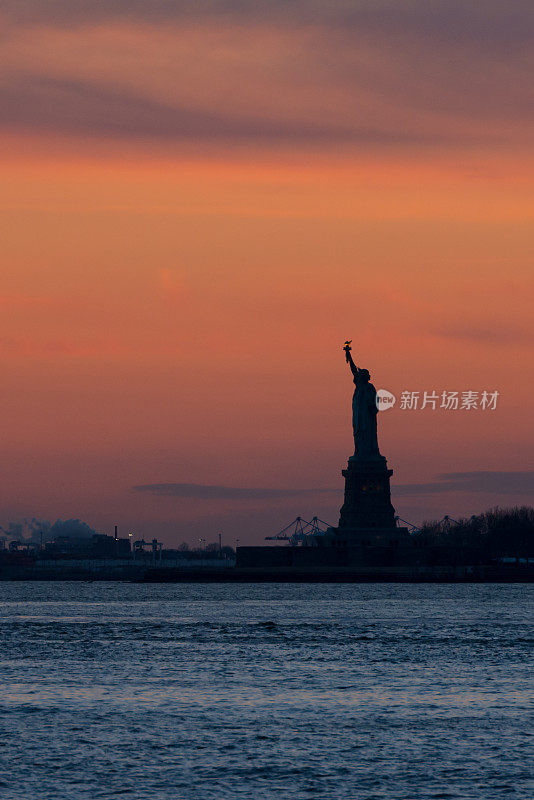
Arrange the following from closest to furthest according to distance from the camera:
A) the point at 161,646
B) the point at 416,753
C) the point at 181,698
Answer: the point at 416,753
the point at 181,698
the point at 161,646

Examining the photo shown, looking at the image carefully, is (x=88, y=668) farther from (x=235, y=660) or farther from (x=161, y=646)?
(x=161, y=646)

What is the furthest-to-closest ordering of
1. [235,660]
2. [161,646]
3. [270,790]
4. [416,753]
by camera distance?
[161,646]
[235,660]
[416,753]
[270,790]

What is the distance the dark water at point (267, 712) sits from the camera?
122 ft

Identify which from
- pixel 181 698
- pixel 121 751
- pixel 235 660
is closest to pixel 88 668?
pixel 235 660

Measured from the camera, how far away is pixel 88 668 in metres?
67.2

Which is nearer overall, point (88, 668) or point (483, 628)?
point (88, 668)

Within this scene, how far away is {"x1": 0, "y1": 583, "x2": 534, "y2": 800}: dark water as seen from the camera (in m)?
37.2

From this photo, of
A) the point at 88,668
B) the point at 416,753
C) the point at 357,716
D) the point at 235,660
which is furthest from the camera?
the point at 235,660

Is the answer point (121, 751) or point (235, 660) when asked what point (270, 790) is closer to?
point (121, 751)

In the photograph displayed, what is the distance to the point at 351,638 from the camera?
8856 centimetres

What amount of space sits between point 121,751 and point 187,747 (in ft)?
6.91

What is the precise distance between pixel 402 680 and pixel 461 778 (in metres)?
24.2

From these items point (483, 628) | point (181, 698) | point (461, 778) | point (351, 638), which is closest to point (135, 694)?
point (181, 698)

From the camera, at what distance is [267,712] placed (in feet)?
166
